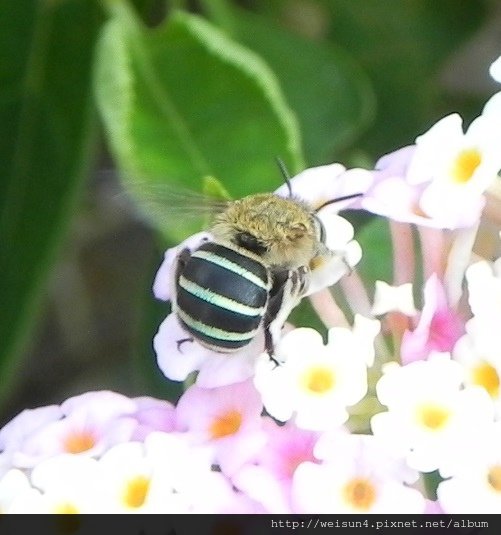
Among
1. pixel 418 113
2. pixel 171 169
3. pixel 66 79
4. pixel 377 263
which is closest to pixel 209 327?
pixel 377 263

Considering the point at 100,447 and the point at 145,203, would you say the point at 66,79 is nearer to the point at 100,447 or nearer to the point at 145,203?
the point at 145,203

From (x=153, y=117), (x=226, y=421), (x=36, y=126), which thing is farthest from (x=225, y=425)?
(x=36, y=126)

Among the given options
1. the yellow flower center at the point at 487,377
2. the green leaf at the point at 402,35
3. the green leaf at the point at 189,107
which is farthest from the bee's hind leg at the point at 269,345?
the green leaf at the point at 402,35

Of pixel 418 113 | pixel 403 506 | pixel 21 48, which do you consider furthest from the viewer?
pixel 418 113

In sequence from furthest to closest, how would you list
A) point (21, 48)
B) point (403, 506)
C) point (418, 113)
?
1. point (418, 113)
2. point (21, 48)
3. point (403, 506)

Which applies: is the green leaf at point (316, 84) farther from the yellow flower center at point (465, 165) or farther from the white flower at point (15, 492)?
the white flower at point (15, 492)

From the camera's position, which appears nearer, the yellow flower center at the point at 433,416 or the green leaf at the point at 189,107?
the yellow flower center at the point at 433,416
